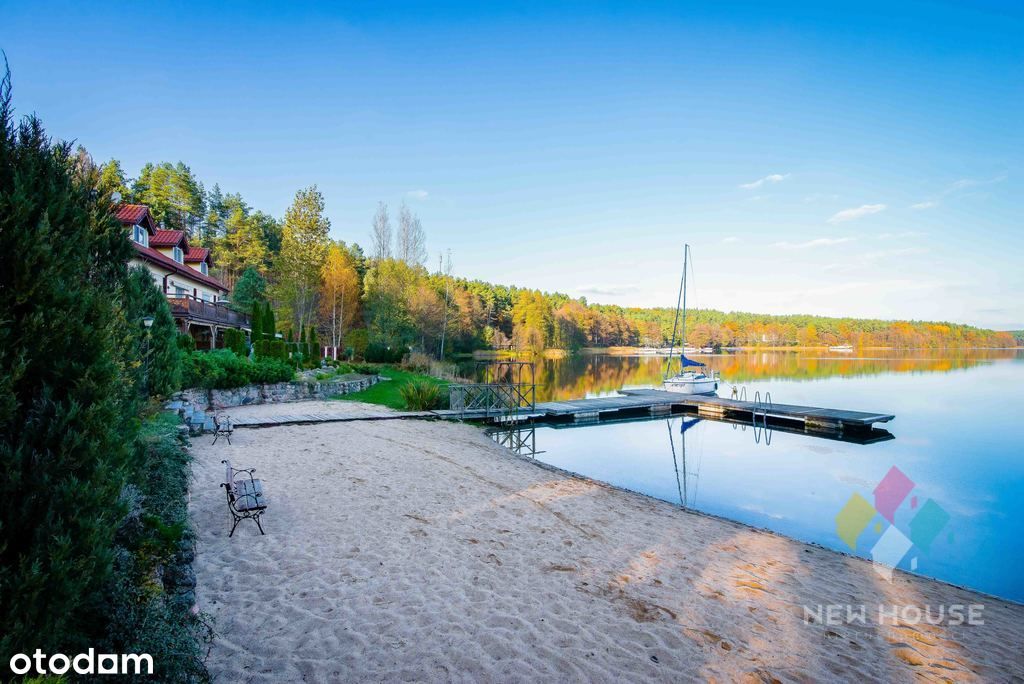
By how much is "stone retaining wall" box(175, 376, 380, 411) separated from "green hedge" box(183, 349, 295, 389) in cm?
22

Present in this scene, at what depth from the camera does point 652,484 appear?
13.1m

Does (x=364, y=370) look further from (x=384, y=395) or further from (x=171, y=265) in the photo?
(x=171, y=265)

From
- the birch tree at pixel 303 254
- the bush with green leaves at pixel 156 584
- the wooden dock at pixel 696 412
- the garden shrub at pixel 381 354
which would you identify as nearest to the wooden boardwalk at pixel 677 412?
the wooden dock at pixel 696 412

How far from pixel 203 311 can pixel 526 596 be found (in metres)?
24.2

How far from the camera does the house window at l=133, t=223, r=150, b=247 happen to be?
2097cm

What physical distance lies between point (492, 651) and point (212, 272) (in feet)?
171

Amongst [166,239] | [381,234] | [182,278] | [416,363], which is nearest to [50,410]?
[182,278]

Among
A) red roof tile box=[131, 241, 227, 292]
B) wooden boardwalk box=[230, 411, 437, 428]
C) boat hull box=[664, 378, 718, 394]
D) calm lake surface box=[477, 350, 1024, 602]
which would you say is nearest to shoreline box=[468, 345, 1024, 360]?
boat hull box=[664, 378, 718, 394]

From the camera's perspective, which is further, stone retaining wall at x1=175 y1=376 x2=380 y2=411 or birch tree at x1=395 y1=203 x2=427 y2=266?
birch tree at x1=395 y1=203 x2=427 y2=266

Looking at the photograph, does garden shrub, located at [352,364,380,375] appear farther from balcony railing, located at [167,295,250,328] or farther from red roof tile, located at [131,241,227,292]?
red roof tile, located at [131,241,227,292]

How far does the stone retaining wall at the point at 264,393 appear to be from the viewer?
15195 mm

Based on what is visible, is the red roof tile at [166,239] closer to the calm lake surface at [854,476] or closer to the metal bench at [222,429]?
the metal bench at [222,429]

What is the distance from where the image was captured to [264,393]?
58.3 feet

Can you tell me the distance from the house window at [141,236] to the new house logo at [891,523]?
27053mm
